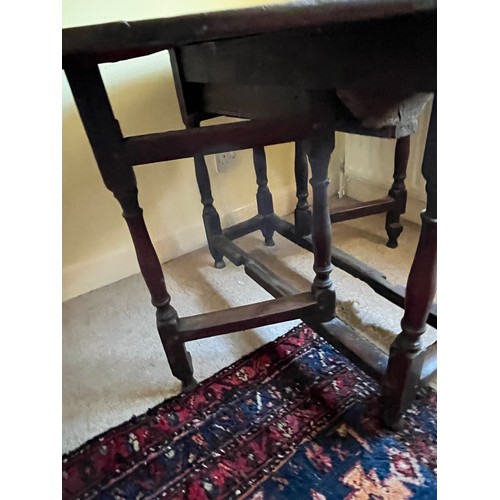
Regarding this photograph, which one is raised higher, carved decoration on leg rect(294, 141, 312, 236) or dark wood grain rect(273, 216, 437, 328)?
carved decoration on leg rect(294, 141, 312, 236)

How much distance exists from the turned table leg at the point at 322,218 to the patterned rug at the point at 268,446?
15 cm

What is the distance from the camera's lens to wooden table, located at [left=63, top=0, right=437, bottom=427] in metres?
0.53

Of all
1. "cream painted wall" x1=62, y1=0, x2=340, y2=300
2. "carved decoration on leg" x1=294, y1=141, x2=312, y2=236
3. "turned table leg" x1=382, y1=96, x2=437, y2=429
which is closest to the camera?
"turned table leg" x1=382, y1=96, x2=437, y2=429

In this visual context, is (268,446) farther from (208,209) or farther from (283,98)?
(208,209)

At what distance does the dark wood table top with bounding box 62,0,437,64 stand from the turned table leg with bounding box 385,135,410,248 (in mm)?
871

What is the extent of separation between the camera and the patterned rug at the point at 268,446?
0.76 metres

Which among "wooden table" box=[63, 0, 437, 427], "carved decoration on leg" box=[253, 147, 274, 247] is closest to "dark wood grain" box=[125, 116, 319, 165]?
"wooden table" box=[63, 0, 437, 427]

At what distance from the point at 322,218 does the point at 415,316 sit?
0.28 metres

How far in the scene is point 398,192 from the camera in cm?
142

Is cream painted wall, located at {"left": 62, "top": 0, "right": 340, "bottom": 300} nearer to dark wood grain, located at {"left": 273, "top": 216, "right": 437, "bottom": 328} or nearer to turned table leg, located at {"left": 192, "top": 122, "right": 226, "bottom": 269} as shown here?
turned table leg, located at {"left": 192, "top": 122, "right": 226, "bottom": 269}

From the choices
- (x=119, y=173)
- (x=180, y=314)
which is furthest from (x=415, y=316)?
(x=180, y=314)

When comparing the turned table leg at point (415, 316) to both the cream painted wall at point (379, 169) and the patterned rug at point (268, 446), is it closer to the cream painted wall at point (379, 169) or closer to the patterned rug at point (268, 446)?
the patterned rug at point (268, 446)
